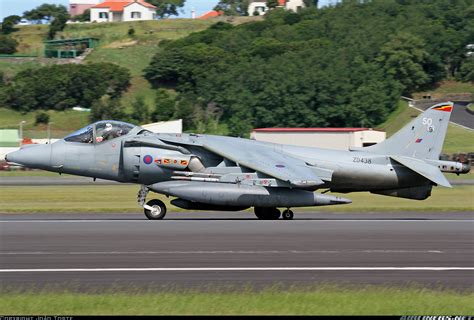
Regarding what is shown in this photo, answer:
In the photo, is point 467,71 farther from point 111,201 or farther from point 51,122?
point 111,201

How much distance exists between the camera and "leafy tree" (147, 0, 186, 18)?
17412cm

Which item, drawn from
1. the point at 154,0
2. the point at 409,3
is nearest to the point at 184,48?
the point at 409,3

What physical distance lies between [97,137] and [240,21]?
115 metres

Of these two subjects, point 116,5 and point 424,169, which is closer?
point 424,169

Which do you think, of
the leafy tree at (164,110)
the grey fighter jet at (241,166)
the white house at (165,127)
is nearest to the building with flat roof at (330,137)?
the white house at (165,127)

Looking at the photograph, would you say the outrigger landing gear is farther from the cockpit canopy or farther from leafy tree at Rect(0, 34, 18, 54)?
leafy tree at Rect(0, 34, 18, 54)

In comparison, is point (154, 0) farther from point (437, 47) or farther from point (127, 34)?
point (437, 47)

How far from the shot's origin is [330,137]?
64000 millimetres

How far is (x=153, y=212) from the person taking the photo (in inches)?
902

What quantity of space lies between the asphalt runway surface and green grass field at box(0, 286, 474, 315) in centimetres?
80

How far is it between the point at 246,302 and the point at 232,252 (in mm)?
4718

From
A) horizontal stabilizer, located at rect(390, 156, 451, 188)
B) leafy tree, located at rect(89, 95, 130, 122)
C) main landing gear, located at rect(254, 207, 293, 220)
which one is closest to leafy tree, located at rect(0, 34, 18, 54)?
leafy tree, located at rect(89, 95, 130, 122)

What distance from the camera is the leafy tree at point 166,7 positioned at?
571 ft

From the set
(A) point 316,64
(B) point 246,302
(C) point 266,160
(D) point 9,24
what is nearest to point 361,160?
(C) point 266,160
